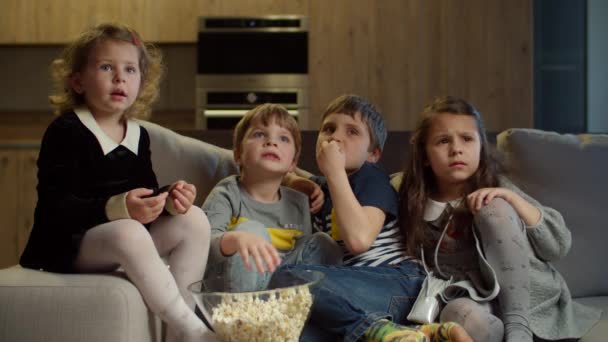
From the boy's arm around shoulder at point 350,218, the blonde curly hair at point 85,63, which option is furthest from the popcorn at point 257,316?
the blonde curly hair at point 85,63

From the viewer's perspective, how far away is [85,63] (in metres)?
1.52

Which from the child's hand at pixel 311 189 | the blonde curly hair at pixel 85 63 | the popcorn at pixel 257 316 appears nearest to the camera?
the popcorn at pixel 257 316

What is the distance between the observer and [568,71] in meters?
4.11

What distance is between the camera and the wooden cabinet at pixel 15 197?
407 centimetres

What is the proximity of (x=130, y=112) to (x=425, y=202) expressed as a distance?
719 millimetres

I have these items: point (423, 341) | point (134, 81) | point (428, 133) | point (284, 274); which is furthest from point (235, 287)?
point (428, 133)

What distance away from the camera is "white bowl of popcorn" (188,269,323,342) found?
46.7 inches

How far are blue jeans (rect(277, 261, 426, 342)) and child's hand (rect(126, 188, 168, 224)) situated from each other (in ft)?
0.83

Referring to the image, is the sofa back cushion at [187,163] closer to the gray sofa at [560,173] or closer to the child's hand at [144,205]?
the gray sofa at [560,173]

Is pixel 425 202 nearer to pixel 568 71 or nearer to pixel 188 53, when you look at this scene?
pixel 568 71

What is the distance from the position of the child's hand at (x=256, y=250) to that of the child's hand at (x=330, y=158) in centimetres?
32

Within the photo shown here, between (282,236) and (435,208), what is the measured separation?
1.21ft

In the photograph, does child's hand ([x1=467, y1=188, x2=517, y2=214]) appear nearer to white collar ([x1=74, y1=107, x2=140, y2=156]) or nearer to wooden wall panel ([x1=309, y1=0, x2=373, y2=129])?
white collar ([x1=74, y1=107, x2=140, y2=156])

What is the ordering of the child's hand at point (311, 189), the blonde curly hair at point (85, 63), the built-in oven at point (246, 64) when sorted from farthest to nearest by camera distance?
the built-in oven at point (246, 64) → the child's hand at point (311, 189) → the blonde curly hair at point (85, 63)
